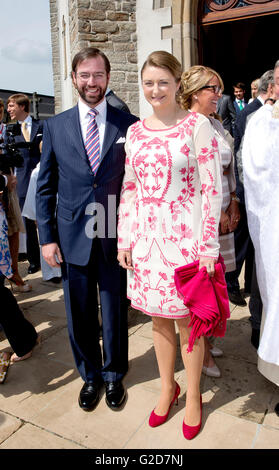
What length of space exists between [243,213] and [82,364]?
91.4 inches

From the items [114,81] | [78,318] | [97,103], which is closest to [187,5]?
[114,81]

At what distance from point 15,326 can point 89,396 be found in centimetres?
82

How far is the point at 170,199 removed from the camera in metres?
1.98

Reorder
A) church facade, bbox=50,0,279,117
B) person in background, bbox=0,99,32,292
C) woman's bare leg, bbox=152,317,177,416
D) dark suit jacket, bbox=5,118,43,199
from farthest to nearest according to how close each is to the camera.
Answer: church facade, bbox=50,0,279,117, dark suit jacket, bbox=5,118,43,199, person in background, bbox=0,99,32,292, woman's bare leg, bbox=152,317,177,416

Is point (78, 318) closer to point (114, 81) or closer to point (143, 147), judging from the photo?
point (143, 147)

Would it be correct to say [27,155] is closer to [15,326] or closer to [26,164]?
[26,164]

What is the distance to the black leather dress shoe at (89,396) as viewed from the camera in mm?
2430

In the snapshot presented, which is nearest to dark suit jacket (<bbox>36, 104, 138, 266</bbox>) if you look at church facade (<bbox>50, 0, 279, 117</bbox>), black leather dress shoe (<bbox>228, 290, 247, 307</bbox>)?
black leather dress shoe (<bbox>228, 290, 247, 307</bbox>)

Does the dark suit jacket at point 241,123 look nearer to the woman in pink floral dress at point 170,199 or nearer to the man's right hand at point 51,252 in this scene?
the woman in pink floral dress at point 170,199

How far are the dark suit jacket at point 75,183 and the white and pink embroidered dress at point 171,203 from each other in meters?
0.16

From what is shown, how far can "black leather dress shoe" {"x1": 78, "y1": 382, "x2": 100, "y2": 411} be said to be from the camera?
95.7 inches

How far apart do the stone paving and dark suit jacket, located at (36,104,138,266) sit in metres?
0.97

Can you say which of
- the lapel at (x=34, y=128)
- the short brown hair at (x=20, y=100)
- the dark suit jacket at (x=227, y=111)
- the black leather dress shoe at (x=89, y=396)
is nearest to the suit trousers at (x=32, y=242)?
the lapel at (x=34, y=128)

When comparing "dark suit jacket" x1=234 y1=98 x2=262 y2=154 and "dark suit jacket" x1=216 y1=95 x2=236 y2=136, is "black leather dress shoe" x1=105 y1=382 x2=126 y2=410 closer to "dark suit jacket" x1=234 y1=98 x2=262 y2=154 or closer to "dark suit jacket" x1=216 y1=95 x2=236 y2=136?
"dark suit jacket" x1=234 y1=98 x2=262 y2=154
